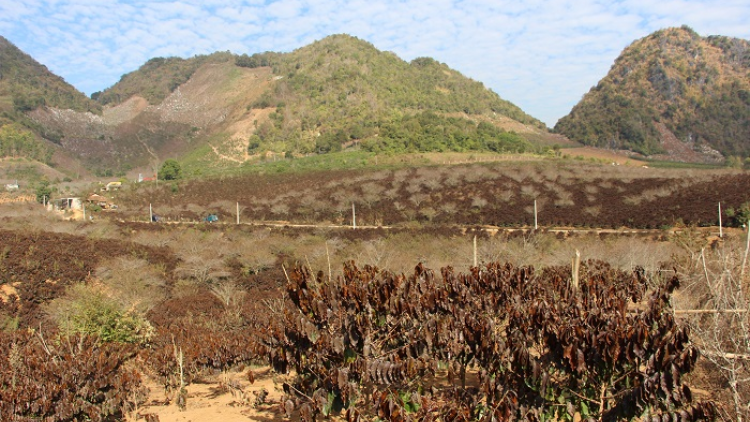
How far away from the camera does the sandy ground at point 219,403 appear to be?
6.51 meters

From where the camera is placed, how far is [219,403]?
292 inches

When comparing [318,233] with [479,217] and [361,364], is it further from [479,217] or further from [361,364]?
[361,364]

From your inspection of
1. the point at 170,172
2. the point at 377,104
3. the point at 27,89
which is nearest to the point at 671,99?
the point at 377,104

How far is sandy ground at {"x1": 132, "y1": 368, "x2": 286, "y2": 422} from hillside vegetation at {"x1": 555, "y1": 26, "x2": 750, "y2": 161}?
66.9 m

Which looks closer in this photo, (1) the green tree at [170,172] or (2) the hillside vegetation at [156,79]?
(1) the green tree at [170,172]

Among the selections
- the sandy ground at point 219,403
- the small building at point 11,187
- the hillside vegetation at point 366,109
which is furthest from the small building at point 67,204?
the sandy ground at point 219,403

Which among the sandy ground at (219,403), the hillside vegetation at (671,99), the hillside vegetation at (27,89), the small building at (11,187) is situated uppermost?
the hillside vegetation at (27,89)

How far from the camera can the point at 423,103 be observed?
77.8 metres

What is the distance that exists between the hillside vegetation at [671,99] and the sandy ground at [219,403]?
2633 inches

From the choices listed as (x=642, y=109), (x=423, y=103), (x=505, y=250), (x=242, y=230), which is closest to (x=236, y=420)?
(x=505, y=250)

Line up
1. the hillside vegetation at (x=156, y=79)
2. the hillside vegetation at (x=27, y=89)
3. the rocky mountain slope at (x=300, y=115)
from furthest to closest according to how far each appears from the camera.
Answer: the hillside vegetation at (x=156, y=79)
the hillside vegetation at (x=27, y=89)
the rocky mountain slope at (x=300, y=115)

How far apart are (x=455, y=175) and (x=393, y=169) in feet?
25.6

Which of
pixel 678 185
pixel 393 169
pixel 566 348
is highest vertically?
pixel 393 169

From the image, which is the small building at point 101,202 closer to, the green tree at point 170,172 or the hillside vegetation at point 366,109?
the green tree at point 170,172
